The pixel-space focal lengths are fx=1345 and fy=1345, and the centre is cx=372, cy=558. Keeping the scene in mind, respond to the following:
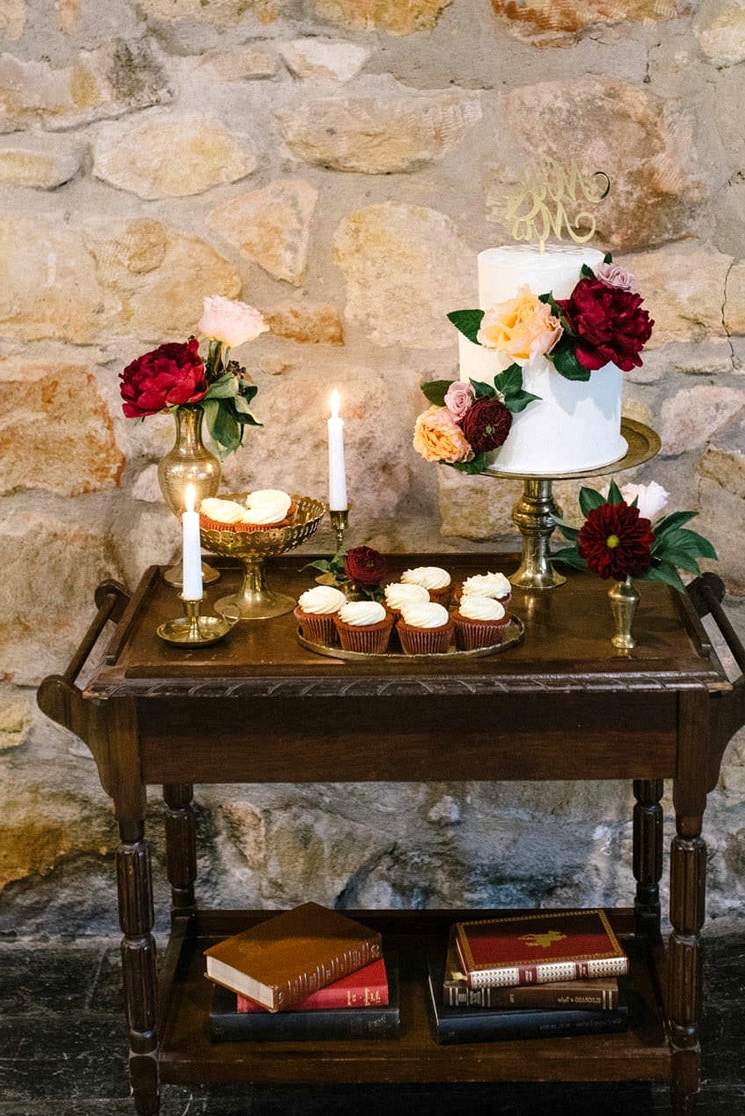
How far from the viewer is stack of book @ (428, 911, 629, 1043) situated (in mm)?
1674

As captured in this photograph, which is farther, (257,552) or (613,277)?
(257,552)

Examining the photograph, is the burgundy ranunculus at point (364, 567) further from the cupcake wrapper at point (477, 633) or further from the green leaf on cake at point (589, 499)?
the green leaf on cake at point (589, 499)

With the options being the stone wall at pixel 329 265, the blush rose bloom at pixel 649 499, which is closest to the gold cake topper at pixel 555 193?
the stone wall at pixel 329 265

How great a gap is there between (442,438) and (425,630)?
9.5 inches

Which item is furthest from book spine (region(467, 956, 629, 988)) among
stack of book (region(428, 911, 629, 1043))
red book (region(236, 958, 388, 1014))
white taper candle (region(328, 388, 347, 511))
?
white taper candle (region(328, 388, 347, 511))

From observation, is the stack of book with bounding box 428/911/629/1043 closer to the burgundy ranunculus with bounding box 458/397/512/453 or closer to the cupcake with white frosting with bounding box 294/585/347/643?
the cupcake with white frosting with bounding box 294/585/347/643

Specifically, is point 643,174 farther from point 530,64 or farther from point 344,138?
point 344,138

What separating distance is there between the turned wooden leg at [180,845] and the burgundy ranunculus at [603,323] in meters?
0.89

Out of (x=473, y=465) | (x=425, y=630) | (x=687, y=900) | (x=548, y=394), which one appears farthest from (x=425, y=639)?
(x=687, y=900)

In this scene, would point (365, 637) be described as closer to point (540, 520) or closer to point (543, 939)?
point (540, 520)

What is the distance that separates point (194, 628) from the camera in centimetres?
162

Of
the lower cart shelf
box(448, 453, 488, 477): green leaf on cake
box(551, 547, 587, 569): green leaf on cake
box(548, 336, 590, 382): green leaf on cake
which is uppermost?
box(548, 336, 590, 382): green leaf on cake

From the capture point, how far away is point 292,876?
2.14 metres

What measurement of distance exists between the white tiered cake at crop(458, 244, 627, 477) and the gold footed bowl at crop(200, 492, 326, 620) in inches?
10.1
